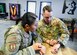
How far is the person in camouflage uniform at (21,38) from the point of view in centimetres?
130

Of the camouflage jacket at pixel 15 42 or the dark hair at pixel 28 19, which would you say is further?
the dark hair at pixel 28 19

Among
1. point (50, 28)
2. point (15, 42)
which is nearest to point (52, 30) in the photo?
point (50, 28)

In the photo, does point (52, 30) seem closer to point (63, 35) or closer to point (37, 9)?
point (63, 35)

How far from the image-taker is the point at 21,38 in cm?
145

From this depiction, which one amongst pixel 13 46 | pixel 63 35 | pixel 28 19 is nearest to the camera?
pixel 13 46

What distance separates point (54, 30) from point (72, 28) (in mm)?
2275

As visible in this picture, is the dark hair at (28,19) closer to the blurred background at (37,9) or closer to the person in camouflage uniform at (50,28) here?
the person in camouflage uniform at (50,28)

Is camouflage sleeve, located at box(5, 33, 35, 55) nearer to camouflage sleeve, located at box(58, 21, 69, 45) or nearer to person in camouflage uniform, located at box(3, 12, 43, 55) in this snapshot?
person in camouflage uniform, located at box(3, 12, 43, 55)

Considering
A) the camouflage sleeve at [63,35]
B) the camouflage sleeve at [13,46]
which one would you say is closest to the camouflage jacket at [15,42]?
the camouflage sleeve at [13,46]

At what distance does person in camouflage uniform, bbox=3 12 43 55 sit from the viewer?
1304 millimetres

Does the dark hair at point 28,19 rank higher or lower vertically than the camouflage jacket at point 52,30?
higher

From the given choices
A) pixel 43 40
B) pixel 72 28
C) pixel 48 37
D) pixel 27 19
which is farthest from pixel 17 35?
pixel 72 28

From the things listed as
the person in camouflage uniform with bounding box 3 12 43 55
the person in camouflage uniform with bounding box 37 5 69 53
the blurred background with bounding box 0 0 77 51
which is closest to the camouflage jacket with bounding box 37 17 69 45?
the person in camouflage uniform with bounding box 37 5 69 53

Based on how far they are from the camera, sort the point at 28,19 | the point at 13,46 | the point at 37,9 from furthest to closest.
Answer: the point at 37,9, the point at 28,19, the point at 13,46
